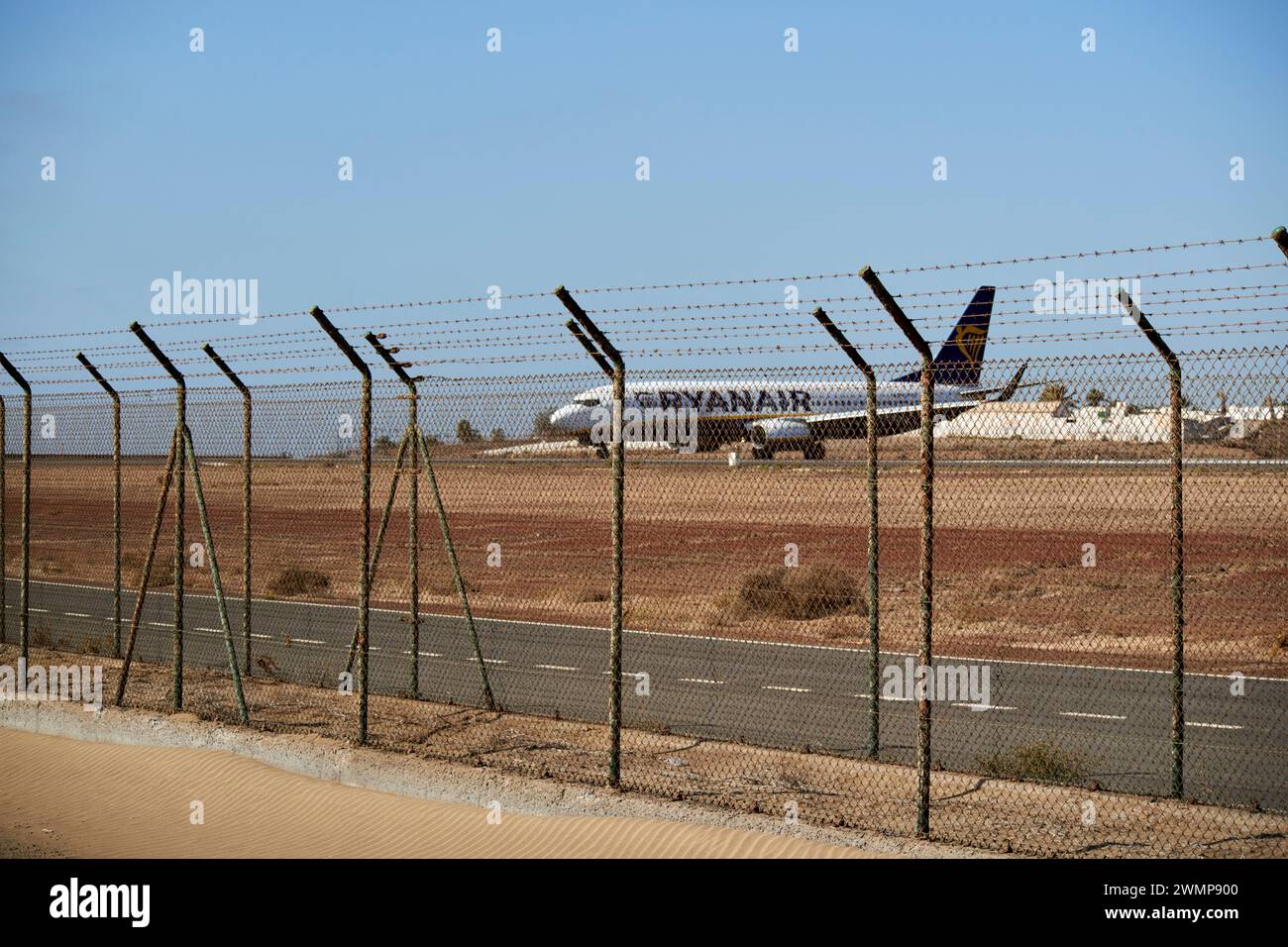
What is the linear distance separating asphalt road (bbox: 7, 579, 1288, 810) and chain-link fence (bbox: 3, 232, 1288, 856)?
59 mm

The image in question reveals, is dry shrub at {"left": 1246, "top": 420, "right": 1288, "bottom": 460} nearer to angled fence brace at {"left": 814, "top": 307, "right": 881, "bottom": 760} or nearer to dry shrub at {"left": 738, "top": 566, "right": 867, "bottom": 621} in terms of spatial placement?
angled fence brace at {"left": 814, "top": 307, "right": 881, "bottom": 760}

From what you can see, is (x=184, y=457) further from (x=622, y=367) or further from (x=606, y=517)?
(x=606, y=517)

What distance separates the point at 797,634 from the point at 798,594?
2.28m

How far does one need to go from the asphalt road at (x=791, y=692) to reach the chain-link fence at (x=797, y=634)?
0.06 metres

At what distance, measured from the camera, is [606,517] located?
118ft

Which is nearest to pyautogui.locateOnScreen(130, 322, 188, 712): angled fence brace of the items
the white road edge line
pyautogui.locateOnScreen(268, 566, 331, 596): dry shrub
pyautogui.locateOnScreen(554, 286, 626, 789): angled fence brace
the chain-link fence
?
the chain-link fence

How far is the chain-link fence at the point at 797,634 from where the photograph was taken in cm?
909

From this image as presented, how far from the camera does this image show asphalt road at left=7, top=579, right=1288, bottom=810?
11.1 meters

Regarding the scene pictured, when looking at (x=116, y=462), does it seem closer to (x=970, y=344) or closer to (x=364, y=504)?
(x=364, y=504)

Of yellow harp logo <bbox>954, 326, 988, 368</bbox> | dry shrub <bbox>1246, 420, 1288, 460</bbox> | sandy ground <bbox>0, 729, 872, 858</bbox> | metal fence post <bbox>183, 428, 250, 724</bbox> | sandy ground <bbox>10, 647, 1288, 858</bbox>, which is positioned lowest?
sandy ground <bbox>0, 729, 872, 858</bbox>

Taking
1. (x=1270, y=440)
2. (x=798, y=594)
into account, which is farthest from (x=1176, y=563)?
(x=798, y=594)

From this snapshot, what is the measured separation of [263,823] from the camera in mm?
9477

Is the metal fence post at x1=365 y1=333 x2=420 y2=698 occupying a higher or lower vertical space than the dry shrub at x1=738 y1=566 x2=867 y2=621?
higher
